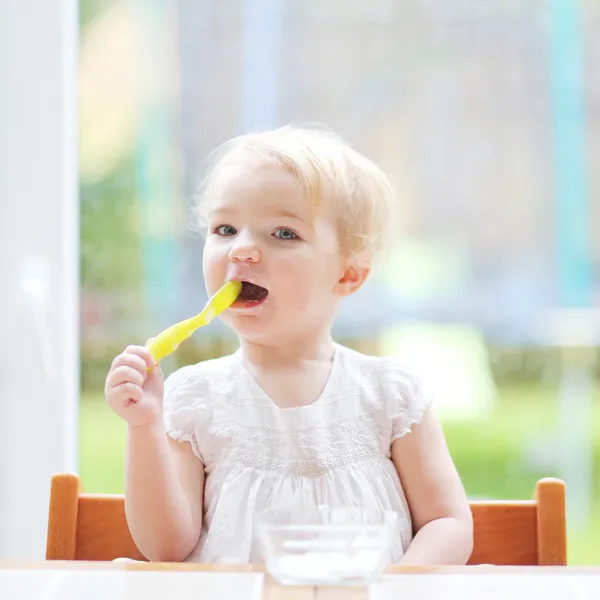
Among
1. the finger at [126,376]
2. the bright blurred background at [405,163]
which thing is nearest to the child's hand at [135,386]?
the finger at [126,376]

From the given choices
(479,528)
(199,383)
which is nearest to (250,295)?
(199,383)

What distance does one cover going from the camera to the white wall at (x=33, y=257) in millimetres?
1611

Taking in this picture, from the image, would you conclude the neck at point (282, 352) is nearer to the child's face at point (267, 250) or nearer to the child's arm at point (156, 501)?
the child's face at point (267, 250)

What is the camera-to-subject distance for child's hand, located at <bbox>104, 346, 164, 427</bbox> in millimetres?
825

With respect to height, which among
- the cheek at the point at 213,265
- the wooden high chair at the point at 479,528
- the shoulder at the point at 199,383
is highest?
the cheek at the point at 213,265

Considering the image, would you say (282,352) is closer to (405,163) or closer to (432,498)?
(432,498)

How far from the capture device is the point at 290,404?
3.47 feet

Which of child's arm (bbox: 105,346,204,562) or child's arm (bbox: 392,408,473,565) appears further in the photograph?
child's arm (bbox: 392,408,473,565)

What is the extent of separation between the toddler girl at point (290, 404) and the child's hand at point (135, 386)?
0.11m

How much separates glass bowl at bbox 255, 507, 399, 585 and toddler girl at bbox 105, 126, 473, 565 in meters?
0.30

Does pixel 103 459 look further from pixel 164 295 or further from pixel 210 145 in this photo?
pixel 210 145

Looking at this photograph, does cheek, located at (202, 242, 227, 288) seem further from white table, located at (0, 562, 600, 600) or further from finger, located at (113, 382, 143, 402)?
white table, located at (0, 562, 600, 600)

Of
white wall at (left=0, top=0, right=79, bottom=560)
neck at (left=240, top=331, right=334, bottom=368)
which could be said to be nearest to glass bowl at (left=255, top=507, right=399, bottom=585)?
neck at (left=240, top=331, right=334, bottom=368)

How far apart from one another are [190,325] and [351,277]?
314mm
